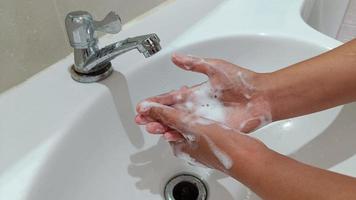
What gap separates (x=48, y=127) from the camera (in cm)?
43

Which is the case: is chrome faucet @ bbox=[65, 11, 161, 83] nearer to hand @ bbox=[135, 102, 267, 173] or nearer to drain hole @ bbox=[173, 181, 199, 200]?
hand @ bbox=[135, 102, 267, 173]

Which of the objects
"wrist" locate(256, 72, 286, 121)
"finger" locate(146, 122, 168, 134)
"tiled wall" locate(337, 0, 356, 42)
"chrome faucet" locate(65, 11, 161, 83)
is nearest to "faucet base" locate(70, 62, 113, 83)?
"chrome faucet" locate(65, 11, 161, 83)

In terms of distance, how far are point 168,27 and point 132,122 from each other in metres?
0.18

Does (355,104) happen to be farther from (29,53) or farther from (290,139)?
(29,53)

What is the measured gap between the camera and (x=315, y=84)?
49 cm

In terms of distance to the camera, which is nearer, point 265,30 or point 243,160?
point 243,160

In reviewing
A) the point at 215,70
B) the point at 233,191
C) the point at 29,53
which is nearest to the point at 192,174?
the point at 233,191

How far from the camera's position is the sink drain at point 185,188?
0.53m

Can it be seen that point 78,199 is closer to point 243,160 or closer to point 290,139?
point 243,160

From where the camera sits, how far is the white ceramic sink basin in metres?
0.44

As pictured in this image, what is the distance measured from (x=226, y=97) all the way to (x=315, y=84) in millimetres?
117

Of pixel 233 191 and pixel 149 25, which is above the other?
pixel 149 25

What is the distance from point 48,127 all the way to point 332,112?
0.40 metres

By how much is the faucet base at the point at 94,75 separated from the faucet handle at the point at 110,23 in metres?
0.07
